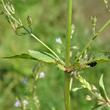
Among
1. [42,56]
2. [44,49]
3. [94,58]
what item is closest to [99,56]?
[94,58]

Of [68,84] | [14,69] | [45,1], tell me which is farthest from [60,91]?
[45,1]

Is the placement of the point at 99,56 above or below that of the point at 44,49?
below

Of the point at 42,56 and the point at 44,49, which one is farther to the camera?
the point at 44,49

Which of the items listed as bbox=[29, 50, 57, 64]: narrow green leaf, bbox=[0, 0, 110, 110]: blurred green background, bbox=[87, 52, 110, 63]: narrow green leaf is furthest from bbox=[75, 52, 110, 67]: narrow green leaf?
bbox=[0, 0, 110, 110]: blurred green background

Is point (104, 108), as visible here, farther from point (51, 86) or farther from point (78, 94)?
point (51, 86)

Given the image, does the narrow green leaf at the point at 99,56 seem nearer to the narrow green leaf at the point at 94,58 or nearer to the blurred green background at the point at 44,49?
the narrow green leaf at the point at 94,58

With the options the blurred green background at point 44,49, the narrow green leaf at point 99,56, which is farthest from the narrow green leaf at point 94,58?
the blurred green background at point 44,49

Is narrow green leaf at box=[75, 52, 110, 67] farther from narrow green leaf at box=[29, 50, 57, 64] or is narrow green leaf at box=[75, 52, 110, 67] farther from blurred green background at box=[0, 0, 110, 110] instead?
blurred green background at box=[0, 0, 110, 110]

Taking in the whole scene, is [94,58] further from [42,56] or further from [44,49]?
[44,49]

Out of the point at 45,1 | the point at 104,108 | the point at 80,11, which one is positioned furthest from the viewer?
the point at 80,11
